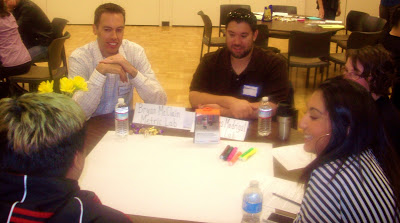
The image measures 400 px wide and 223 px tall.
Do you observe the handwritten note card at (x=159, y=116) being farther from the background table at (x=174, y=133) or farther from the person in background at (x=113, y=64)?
the person in background at (x=113, y=64)

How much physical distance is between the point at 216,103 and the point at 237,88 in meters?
0.22

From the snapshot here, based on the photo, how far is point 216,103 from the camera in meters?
2.60

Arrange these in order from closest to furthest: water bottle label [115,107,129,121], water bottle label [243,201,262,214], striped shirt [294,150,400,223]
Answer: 1. striped shirt [294,150,400,223]
2. water bottle label [243,201,262,214]
3. water bottle label [115,107,129,121]

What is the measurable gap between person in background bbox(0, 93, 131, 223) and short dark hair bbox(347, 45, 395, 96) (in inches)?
63.4

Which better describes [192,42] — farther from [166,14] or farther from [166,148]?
[166,148]

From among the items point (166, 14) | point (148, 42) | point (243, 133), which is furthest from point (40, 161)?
point (166, 14)

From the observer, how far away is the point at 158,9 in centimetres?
955

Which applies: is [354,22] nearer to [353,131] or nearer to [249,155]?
[249,155]

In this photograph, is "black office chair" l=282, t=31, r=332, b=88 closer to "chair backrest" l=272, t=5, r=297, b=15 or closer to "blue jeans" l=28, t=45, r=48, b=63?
"chair backrest" l=272, t=5, r=297, b=15

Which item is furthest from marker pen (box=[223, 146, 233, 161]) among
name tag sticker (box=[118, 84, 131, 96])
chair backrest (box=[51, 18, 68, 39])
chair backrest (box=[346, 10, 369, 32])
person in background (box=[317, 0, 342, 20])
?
person in background (box=[317, 0, 342, 20])

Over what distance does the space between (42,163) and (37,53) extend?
402 cm

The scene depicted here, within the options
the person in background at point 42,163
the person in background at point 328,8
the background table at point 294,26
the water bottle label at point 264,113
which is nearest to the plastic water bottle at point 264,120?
Answer: the water bottle label at point 264,113

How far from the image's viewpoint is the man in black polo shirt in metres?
2.66

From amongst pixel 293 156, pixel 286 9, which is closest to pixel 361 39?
pixel 286 9
